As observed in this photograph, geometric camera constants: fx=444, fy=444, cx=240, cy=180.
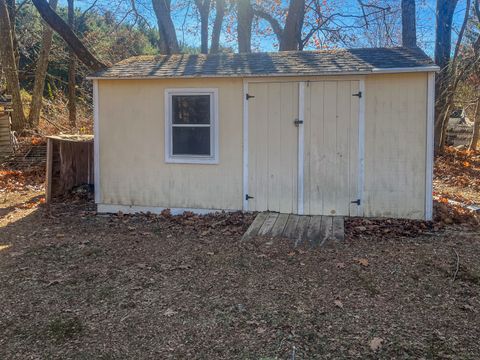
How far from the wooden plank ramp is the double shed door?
24cm

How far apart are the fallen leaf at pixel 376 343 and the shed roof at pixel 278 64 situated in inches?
166

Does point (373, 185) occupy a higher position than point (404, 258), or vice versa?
point (373, 185)

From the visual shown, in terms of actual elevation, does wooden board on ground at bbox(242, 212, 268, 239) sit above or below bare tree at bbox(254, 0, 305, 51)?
below

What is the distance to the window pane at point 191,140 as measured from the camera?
23.5ft

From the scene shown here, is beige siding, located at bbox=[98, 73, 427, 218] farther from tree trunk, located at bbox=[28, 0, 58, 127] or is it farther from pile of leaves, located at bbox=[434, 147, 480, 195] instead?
tree trunk, located at bbox=[28, 0, 58, 127]

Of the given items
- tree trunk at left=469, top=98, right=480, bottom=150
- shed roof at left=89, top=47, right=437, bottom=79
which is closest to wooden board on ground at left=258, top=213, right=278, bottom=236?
shed roof at left=89, top=47, right=437, bottom=79

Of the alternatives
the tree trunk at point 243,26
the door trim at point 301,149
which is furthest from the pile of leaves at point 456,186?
the tree trunk at point 243,26

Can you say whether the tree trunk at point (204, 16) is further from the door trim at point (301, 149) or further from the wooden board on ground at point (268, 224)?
the wooden board on ground at point (268, 224)

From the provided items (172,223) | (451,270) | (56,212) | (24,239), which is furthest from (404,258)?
(56,212)

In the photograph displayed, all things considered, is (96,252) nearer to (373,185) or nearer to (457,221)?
(373,185)

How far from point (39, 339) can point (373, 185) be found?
4922 millimetres

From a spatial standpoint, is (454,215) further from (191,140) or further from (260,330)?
(260,330)

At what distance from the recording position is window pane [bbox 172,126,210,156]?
7159mm

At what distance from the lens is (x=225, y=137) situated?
23.1 ft
